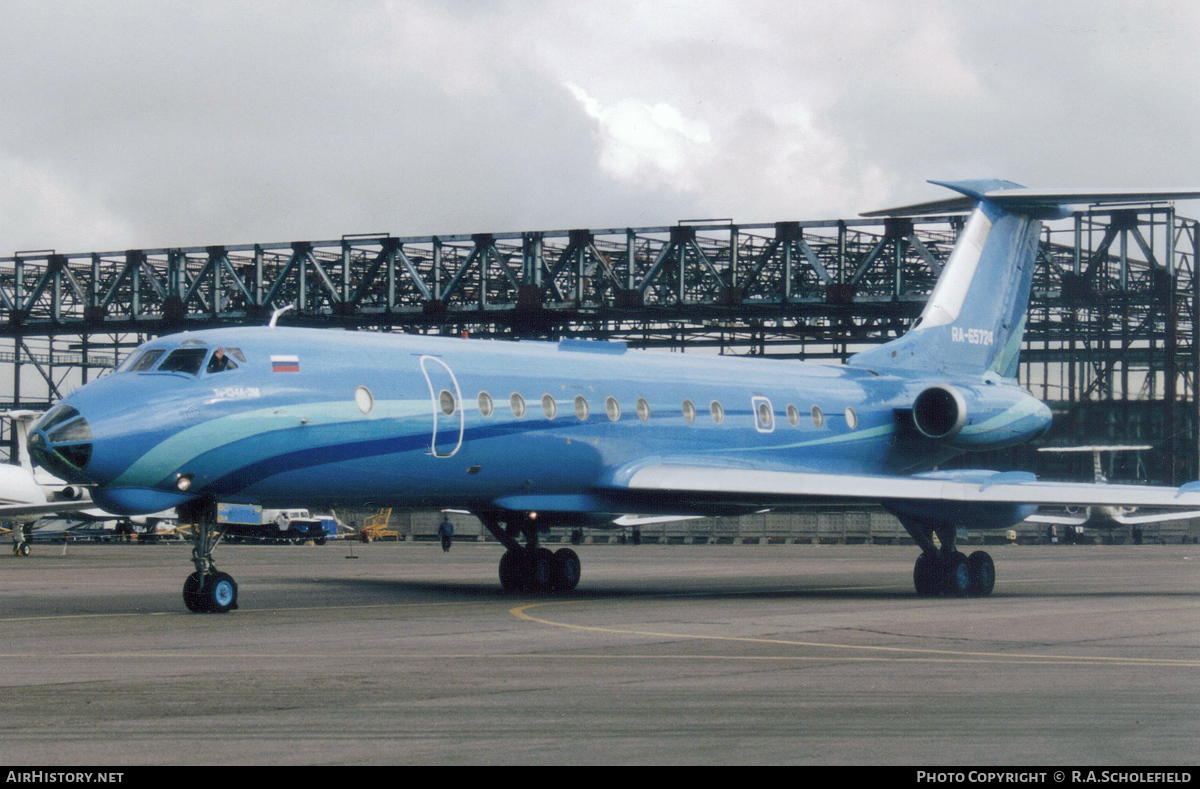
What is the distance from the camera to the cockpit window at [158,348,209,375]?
59.1 ft

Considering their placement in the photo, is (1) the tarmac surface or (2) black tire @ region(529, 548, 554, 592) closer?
(1) the tarmac surface

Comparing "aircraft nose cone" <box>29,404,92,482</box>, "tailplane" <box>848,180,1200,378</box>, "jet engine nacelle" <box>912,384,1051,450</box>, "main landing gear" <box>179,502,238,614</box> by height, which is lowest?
"main landing gear" <box>179,502,238,614</box>

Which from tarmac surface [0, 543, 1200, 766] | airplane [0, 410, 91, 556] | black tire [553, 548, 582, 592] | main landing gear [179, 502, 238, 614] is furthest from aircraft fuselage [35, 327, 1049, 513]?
airplane [0, 410, 91, 556]

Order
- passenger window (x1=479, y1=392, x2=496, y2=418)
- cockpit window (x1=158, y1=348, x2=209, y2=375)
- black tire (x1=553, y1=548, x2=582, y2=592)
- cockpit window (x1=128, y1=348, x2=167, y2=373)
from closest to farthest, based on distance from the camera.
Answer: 1. cockpit window (x1=158, y1=348, x2=209, y2=375)
2. cockpit window (x1=128, y1=348, x2=167, y2=373)
3. passenger window (x1=479, y1=392, x2=496, y2=418)
4. black tire (x1=553, y1=548, x2=582, y2=592)

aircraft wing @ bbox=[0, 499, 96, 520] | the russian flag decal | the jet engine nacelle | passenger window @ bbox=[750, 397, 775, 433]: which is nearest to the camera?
the russian flag decal

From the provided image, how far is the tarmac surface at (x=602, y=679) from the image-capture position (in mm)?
8383

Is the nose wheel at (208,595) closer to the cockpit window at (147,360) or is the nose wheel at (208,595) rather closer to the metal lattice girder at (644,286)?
the cockpit window at (147,360)

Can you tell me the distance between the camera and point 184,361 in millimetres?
18125

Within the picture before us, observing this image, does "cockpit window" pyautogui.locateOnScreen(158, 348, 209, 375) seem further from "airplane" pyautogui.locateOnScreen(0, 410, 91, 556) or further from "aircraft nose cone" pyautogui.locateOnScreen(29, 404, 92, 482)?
"airplane" pyautogui.locateOnScreen(0, 410, 91, 556)

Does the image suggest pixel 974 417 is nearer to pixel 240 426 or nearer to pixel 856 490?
pixel 856 490

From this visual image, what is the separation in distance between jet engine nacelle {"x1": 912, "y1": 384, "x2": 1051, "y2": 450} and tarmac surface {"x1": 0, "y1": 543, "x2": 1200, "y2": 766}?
4.10m

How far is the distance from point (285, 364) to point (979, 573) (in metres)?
12.0

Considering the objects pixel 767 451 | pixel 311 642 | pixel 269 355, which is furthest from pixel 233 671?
pixel 767 451
